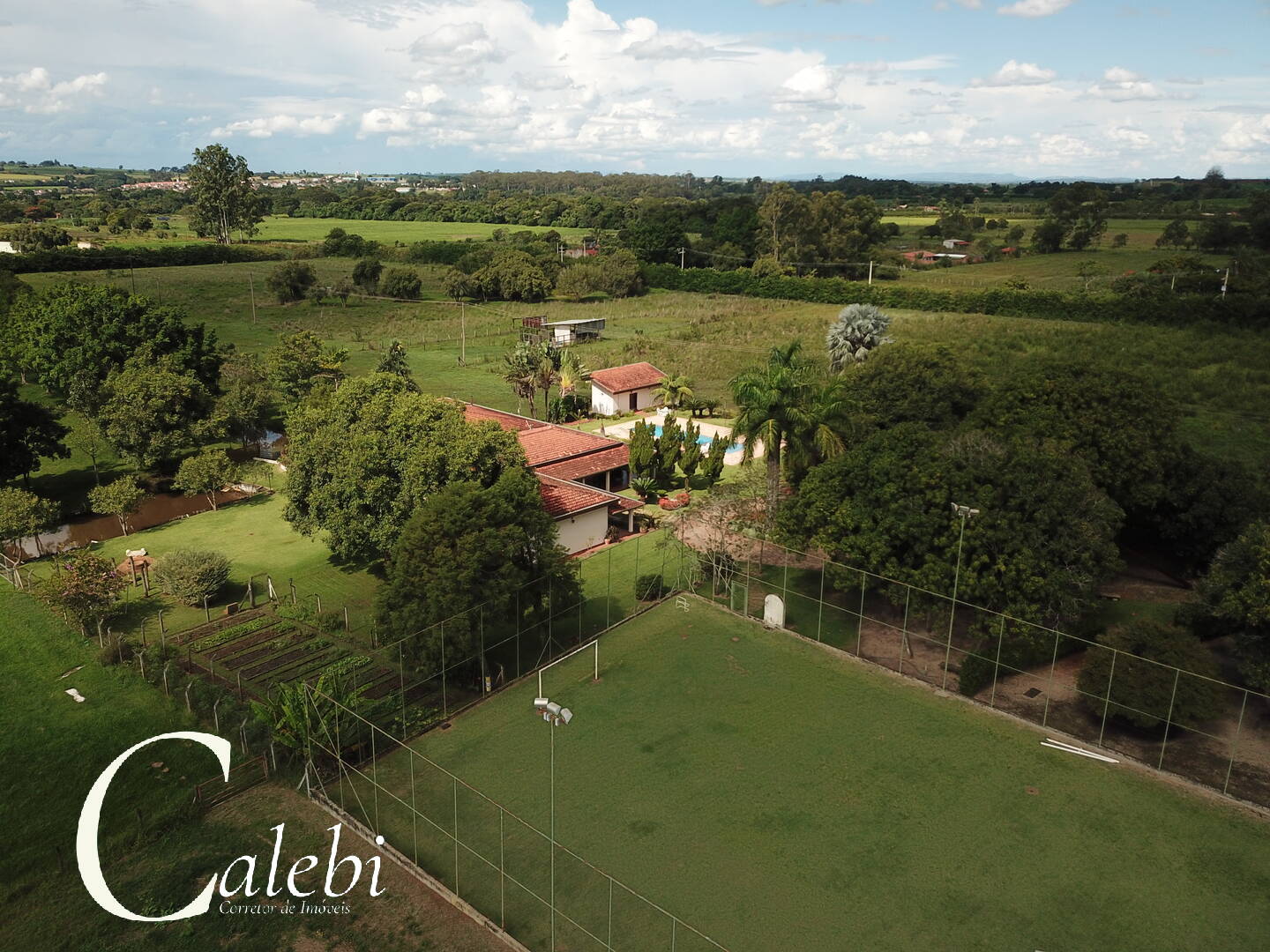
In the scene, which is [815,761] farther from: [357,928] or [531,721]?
[357,928]

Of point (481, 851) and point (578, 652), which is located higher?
point (578, 652)

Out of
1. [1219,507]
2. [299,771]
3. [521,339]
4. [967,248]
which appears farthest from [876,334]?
[967,248]

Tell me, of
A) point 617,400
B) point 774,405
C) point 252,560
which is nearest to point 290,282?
point 617,400

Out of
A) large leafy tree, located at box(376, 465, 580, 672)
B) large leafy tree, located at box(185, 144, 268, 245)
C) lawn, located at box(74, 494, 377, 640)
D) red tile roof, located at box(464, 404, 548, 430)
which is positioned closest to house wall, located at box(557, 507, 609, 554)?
lawn, located at box(74, 494, 377, 640)

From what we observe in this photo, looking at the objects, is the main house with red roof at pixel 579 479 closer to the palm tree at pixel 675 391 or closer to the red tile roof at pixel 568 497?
the red tile roof at pixel 568 497

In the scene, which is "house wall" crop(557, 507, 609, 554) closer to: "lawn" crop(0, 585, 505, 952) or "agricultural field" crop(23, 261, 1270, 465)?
"lawn" crop(0, 585, 505, 952)

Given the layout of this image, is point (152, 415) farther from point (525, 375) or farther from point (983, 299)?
point (983, 299)

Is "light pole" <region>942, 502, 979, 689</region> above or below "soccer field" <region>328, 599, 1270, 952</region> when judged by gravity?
above
